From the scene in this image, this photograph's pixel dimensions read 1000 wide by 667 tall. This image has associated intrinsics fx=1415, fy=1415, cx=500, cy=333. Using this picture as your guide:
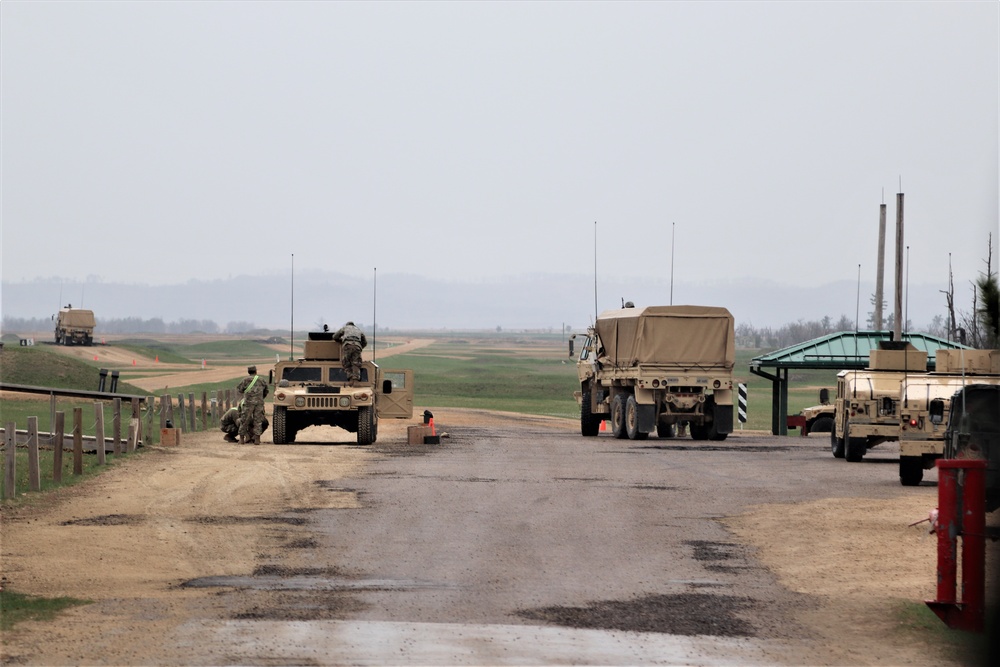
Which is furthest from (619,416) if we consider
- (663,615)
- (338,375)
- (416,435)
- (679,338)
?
(663,615)

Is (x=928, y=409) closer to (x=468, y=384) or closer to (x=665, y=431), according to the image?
(x=665, y=431)

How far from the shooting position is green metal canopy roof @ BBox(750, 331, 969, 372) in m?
40.2

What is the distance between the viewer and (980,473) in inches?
386

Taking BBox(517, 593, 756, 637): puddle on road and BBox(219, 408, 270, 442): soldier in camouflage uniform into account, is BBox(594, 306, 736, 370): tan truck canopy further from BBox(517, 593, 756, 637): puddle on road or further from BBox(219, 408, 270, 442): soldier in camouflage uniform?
BBox(517, 593, 756, 637): puddle on road

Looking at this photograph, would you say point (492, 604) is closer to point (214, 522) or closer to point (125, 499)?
point (214, 522)

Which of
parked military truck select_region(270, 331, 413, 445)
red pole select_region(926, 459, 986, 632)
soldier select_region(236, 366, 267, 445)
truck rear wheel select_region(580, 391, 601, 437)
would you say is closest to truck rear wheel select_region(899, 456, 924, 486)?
red pole select_region(926, 459, 986, 632)

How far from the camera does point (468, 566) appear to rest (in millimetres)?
12977

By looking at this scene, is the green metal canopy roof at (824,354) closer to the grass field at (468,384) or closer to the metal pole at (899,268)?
the metal pole at (899,268)

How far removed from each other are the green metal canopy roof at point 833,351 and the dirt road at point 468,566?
1659 centimetres

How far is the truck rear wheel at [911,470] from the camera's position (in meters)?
22.0

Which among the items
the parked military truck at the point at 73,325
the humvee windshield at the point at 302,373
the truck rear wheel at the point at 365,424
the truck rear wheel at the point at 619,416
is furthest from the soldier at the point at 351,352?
the parked military truck at the point at 73,325


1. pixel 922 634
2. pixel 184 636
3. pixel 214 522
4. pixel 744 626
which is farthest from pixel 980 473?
pixel 214 522

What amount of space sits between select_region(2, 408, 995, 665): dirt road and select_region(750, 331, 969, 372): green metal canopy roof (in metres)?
16.6

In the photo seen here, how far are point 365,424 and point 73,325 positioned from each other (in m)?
72.1
